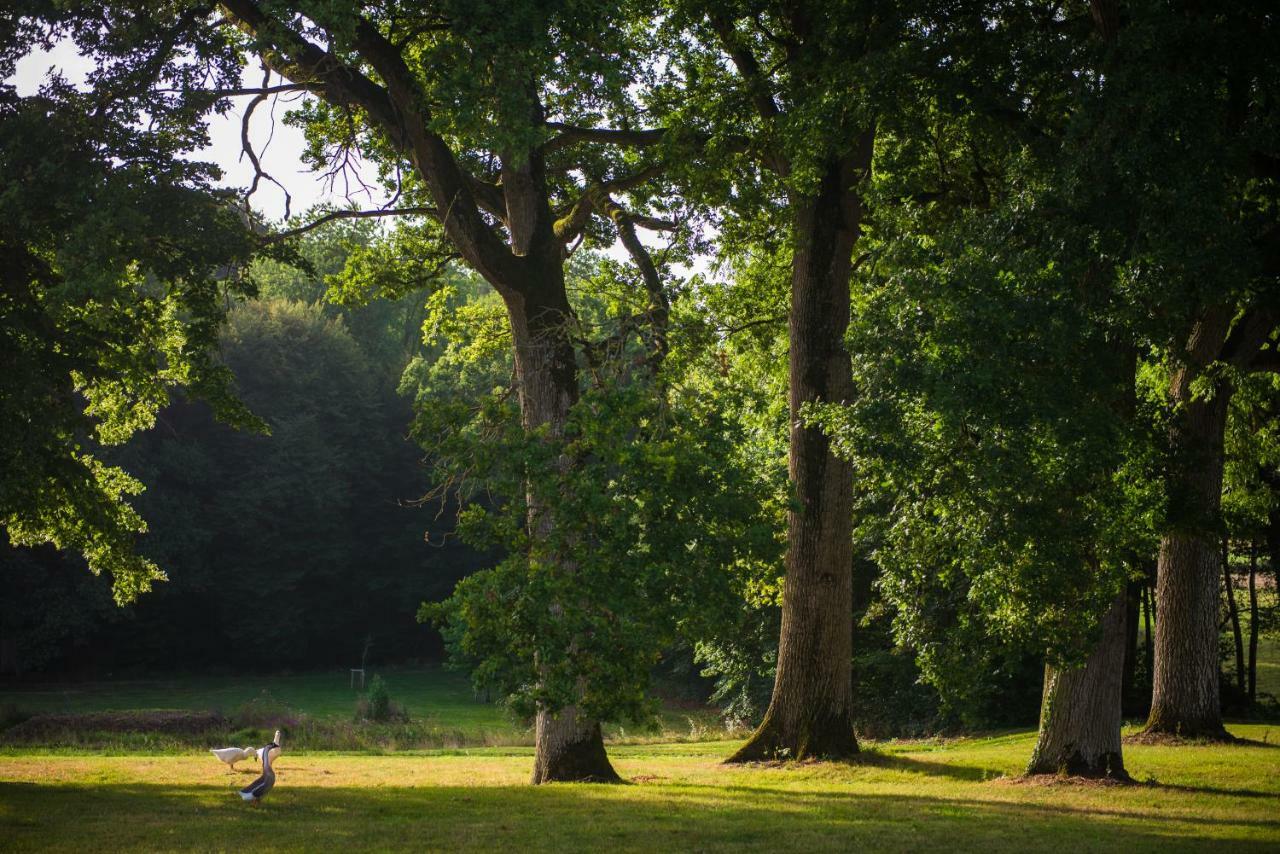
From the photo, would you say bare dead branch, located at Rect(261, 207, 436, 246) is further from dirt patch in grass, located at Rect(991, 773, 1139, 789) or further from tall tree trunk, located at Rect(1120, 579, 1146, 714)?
tall tree trunk, located at Rect(1120, 579, 1146, 714)

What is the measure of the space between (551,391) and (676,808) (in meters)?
5.75

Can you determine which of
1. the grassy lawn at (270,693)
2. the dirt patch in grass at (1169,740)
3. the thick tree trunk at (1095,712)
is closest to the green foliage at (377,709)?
the grassy lawn at (270,693)

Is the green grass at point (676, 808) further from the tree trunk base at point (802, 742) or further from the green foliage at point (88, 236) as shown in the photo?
the green foliage at point (88, 236)

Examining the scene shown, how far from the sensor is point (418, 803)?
1355cm

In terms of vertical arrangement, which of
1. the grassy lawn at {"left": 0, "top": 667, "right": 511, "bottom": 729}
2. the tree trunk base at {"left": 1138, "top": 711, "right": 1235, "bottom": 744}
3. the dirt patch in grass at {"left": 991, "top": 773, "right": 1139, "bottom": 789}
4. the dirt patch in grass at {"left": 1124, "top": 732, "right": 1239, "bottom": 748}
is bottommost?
the grassy lawn at {"left": 0, "top": 667, "right": 511, "bottom": 729}

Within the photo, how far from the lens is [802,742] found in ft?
54.3

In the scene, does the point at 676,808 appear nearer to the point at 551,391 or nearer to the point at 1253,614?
the point at 551,391

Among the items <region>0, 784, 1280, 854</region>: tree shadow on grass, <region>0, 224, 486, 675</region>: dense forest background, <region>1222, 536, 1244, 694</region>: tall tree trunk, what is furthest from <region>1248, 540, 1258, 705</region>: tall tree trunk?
<region>0, 224, 486, 675</region>: dense forest background

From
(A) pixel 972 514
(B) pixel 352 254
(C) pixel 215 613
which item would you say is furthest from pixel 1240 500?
(C) pixel 215 613

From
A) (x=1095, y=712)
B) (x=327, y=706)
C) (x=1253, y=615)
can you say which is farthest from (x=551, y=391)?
(x=327, y=706)

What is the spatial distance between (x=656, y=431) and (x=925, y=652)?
4341 mm

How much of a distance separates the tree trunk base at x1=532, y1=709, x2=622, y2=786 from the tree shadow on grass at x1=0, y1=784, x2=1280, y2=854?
888 mm

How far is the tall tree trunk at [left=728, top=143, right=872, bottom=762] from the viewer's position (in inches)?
653

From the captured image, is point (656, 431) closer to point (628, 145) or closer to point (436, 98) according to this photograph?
point (436, 98)
